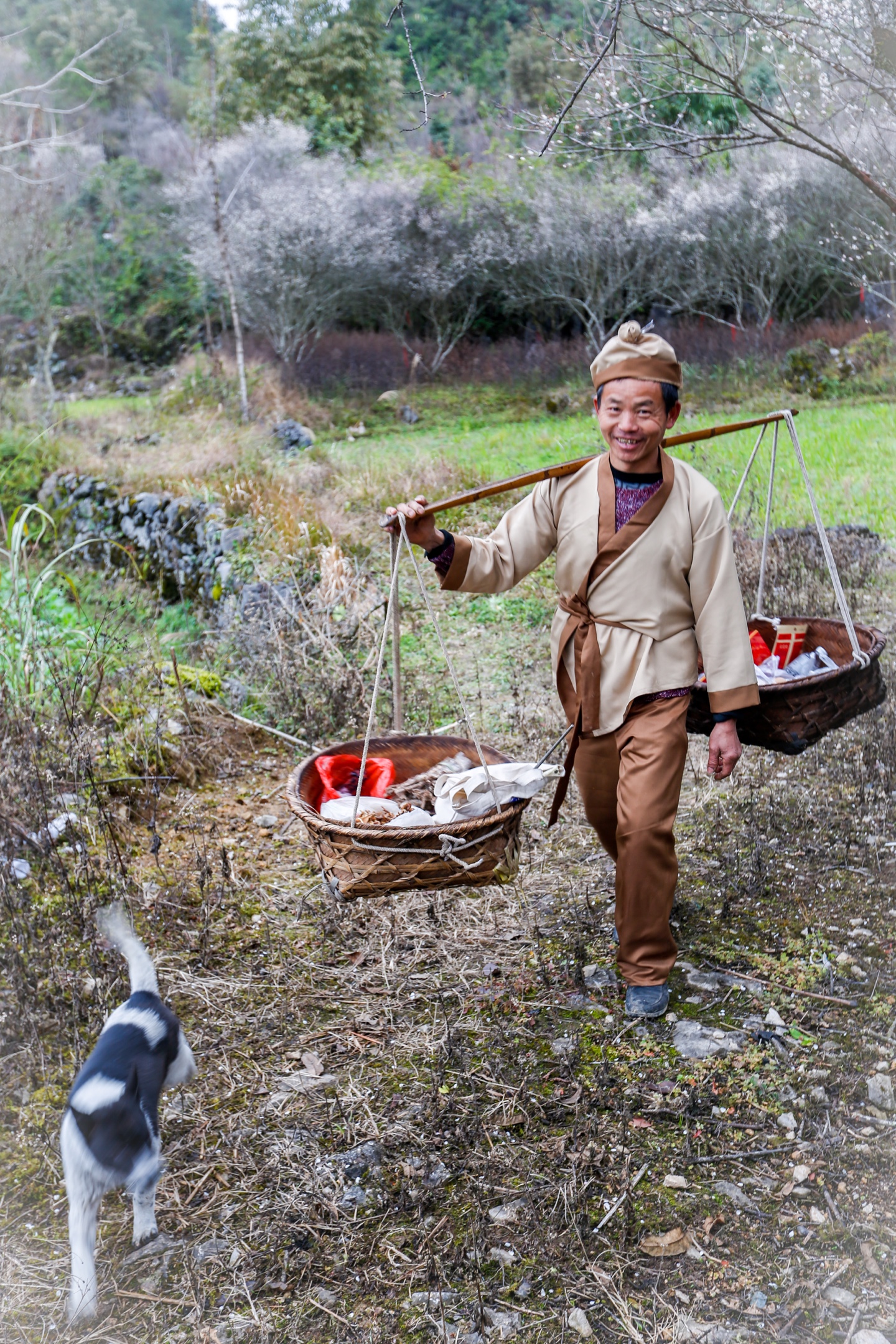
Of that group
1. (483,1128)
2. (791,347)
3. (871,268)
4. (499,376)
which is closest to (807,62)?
(871,268)

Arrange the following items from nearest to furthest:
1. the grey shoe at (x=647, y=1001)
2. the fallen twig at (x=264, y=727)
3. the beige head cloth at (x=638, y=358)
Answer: the beige head cloth at (x=638, y=358) → the grey shoe at (x=647, y=1001) → the fallen twig at (x=264, y=727)

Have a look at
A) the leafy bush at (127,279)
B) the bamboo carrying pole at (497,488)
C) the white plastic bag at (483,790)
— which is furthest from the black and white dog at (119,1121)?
the leafy bush at (127,279)

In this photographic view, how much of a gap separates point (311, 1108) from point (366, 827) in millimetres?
843

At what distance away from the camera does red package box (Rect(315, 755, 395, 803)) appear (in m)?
2.79

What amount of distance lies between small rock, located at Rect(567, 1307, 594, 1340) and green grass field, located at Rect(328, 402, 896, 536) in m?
5.11

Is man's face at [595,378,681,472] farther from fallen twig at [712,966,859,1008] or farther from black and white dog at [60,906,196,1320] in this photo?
black and white dog at [60,906,196,1320]

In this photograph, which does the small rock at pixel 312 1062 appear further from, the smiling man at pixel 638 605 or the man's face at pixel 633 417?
the man's face at pixel 633 417

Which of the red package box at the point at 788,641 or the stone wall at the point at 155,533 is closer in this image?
the red package box at the point at 788,641

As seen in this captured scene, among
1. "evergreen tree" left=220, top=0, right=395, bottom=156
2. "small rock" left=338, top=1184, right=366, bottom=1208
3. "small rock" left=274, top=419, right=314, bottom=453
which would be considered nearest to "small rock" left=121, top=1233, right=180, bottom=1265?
"small rock" left=338, top=1184, right=366, bottom=1208

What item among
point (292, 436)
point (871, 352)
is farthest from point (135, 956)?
point (871, 352)

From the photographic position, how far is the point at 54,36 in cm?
2142

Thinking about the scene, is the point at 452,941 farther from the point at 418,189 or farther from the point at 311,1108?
the point at 418,189

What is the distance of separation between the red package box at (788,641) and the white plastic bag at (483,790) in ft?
4.23

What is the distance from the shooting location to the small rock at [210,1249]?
220 cm
